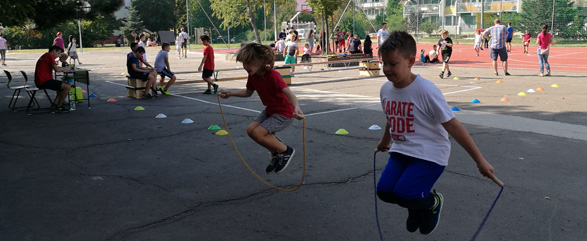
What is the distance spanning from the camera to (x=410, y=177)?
3656 millimetres

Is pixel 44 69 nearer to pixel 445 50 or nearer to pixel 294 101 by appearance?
pixel 294 101

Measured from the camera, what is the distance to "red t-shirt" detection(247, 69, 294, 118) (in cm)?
571

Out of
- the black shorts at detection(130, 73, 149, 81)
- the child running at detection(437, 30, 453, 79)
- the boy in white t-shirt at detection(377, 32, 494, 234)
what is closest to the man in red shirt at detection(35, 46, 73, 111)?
the black shorts at detection(130, 73, 149, 81)

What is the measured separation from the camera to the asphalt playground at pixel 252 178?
472cm

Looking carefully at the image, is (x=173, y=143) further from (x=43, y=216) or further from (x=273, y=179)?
(x=43, y=216)

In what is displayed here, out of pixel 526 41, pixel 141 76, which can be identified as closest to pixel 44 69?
pixel 141 76

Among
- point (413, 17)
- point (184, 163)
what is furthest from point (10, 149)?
point (413, 17)

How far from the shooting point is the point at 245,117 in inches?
436

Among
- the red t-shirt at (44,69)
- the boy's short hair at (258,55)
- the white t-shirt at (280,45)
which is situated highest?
the white t-shirt at (280,45)

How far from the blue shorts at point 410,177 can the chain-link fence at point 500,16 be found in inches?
1442

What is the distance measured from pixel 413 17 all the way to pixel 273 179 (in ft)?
222

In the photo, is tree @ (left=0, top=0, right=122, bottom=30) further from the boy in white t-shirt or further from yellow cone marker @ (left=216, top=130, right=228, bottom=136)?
the boy in white t-shirt

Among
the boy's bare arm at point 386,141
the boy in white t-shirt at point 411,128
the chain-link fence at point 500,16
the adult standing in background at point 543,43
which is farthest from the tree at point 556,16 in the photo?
the boy in white t-shirt at point 411,128

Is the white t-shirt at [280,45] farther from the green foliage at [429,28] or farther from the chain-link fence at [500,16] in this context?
the green foliage at [429,28]
